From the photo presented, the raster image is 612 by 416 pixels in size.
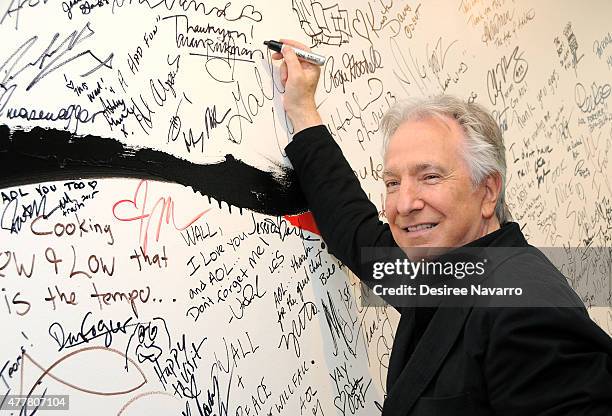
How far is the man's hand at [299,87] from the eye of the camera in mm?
1255

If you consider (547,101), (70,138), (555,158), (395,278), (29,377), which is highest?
(547,101)

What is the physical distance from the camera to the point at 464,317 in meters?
1.06

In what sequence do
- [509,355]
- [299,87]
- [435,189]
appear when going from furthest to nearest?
[299,87]
[435,189]
[509,355]

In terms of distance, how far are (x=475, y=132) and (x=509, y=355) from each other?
1.33ft

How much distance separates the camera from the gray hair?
44.8 inches

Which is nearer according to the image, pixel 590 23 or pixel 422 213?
pixel 422 213

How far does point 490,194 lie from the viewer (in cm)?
117

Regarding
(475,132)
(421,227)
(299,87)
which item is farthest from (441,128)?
(299,87)

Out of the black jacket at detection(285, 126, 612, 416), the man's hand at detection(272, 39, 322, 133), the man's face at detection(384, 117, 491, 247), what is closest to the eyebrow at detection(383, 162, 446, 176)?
the man's face at detection(384, 117, 491, 247)

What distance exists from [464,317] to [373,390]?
1.53ft

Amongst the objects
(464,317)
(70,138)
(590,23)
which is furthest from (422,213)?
(590,23)

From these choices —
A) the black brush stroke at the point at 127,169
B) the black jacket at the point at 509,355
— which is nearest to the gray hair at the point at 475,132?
the black jacket at the point at 509,355

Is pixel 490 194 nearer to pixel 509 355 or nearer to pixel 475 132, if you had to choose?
pixel 475 132

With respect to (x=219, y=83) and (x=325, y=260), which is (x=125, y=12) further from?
(x=325, y=260)
